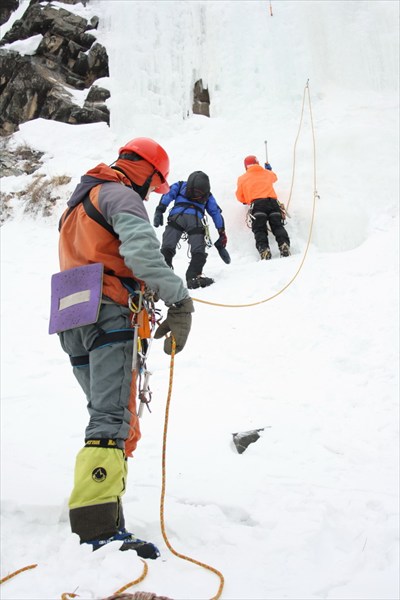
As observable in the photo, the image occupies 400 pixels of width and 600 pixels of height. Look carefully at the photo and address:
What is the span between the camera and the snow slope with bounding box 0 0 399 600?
203 cm

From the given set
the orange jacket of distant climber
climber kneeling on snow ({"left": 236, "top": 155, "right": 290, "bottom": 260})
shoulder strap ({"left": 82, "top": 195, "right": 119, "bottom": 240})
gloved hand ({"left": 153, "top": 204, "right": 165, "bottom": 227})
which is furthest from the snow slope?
shoulder strap ({"left": 82, "top": 195, "right": 119, "bottom": 240})

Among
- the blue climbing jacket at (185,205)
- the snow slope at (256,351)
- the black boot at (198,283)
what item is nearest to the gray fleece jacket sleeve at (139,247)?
the snow slope at (256,351)

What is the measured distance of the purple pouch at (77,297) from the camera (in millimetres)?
2189

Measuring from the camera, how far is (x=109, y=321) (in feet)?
7.39

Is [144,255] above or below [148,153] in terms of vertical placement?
below

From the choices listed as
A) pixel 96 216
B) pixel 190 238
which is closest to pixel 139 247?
pixel 96 216

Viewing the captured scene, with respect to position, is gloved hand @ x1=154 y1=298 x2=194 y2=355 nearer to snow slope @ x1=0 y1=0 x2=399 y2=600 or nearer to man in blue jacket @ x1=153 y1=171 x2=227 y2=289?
snow slope @ x1=0 y1=0 x2=399 y2=600

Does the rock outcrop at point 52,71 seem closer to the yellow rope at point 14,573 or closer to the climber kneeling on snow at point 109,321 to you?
the climber kneeling on snow at point 109,321

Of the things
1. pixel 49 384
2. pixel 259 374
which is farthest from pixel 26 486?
pixel 259 374

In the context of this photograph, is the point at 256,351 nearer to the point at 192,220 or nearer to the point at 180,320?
the point at 180,320

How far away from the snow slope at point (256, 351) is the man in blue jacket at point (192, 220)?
399 millimetres

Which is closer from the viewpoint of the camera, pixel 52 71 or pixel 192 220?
pixel 192 220

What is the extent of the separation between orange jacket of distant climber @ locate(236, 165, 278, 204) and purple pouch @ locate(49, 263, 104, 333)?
5.52 metres

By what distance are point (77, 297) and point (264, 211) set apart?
550 cm
